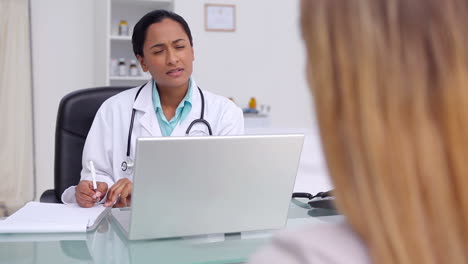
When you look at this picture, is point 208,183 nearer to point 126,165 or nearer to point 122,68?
point 126,165

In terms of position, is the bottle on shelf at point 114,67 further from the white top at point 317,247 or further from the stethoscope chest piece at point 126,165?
the white top at point 317,247

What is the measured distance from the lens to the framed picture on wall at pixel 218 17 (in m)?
3.82

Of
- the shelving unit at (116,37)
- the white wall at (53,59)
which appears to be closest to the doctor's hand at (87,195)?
the shelving unit at (116,37)

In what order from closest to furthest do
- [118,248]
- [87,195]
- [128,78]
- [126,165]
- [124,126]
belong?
[118,248], [87,195], [126,165], [124,126], [128,78]

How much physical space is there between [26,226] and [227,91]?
2.83 metres

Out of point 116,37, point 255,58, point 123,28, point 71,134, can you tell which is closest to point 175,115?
point 71,134

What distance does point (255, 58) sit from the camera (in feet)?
13.1

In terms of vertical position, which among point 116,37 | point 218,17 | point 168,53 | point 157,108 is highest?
point 218,17

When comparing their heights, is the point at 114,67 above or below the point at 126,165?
above

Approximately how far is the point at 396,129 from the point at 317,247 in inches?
4.8

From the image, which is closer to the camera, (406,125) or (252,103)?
(406,125)

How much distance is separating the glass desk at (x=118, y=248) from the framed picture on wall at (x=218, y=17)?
109 inches

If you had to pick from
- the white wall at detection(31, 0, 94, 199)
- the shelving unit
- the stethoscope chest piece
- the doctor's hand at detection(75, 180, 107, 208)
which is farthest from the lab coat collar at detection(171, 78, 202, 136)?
the white wall at detection(31, 0, 94, 199)

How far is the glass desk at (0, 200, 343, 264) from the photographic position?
40.7 inches
